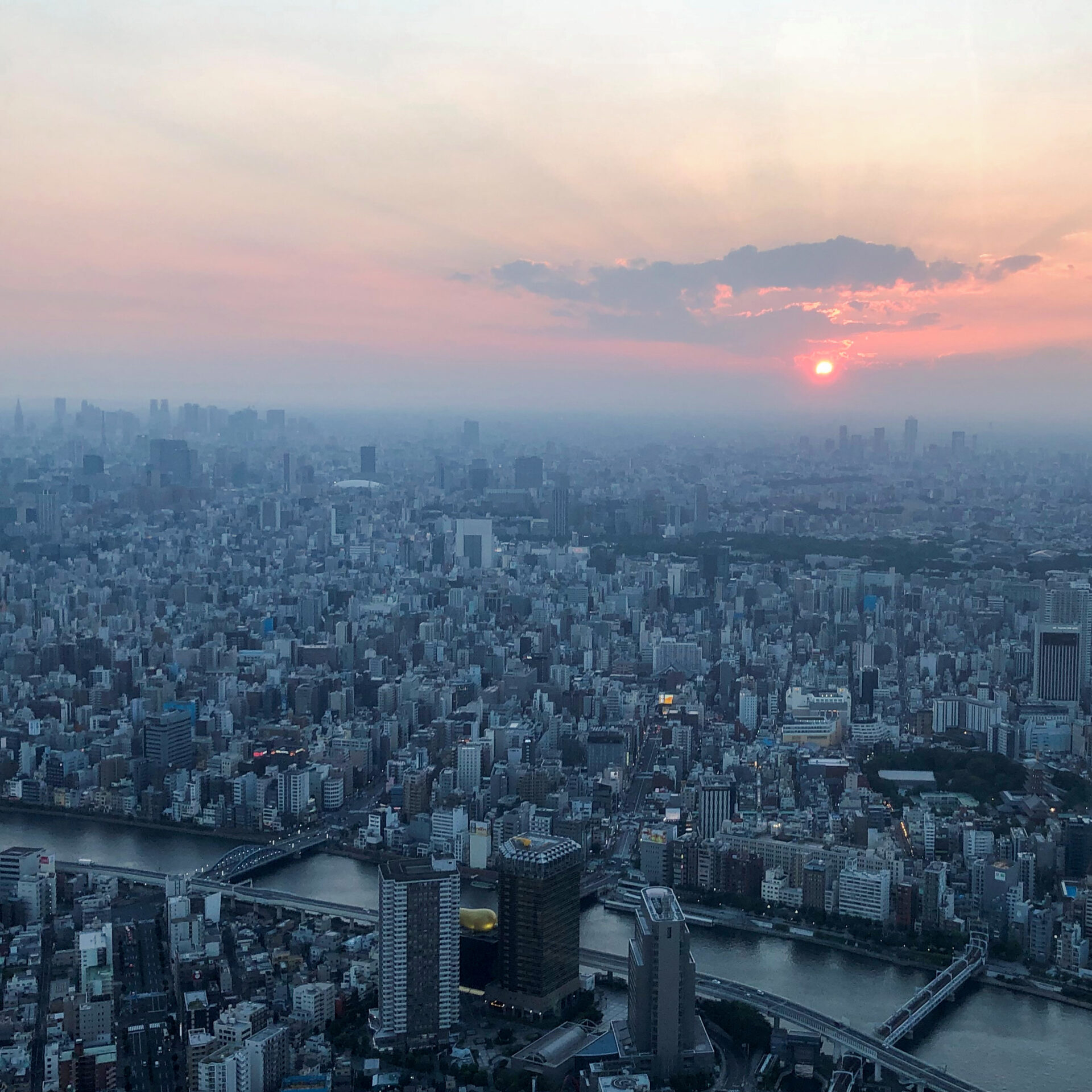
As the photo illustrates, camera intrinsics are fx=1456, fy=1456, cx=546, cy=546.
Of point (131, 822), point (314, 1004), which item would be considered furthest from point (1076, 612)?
point (314, 1004)

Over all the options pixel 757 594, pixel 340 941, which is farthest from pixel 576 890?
pixel 757 594

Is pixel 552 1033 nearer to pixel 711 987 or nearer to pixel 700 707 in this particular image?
pixel 711 987

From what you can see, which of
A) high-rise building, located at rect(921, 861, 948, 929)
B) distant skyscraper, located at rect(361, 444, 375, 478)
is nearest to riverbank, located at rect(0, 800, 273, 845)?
high-rise building, located at rect(921, 861, 948, 929)

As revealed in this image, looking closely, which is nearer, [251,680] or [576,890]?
[576,890]

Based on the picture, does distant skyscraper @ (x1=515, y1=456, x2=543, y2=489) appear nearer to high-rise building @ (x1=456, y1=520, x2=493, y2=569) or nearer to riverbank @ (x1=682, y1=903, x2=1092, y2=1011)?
high-rise building @ (x1=456, y1=520, x2=493, y2=569)

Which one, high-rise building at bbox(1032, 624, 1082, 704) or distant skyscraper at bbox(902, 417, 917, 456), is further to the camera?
distant skyscraper at bbox(902, 417, 917, 456)

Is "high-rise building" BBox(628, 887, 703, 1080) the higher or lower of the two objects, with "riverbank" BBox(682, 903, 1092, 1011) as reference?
higher
